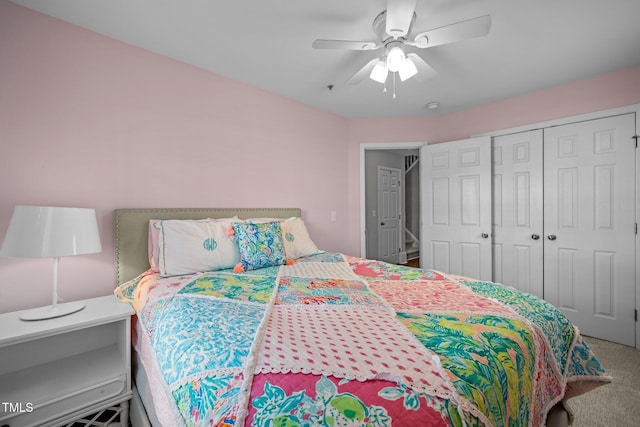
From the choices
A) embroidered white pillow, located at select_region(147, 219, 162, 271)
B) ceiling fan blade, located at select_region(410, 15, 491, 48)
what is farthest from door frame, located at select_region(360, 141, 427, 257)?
embroidered white pillow, located at select_region(147, 219, 162, 271)

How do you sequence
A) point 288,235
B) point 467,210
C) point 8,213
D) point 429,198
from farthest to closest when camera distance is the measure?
point 429,198 → point 467,210 → point 288,235 → point 8,213

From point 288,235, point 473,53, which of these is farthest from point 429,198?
point 288,235

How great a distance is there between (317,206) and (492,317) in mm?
2409

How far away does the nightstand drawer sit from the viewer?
4.09 feet

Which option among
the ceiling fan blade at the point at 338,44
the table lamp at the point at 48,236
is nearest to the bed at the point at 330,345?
the table lamp at the point at 48,236

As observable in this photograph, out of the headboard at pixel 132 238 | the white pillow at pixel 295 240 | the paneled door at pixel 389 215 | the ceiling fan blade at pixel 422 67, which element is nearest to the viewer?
the ceiling fan blade at pixel 422 67

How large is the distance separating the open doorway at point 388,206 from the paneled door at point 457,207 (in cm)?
117

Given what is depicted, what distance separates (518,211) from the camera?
3061 mm

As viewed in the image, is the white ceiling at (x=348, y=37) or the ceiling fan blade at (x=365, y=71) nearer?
the white ceiling at (x=348, y=37)

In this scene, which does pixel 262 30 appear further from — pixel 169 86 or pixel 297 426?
pixel 297 426

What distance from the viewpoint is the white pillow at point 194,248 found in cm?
182

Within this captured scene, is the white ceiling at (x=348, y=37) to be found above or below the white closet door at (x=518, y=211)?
above

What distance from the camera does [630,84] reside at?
8.04ft

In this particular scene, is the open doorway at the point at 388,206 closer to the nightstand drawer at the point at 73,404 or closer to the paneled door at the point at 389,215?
the paneled door at the point at 389,215
